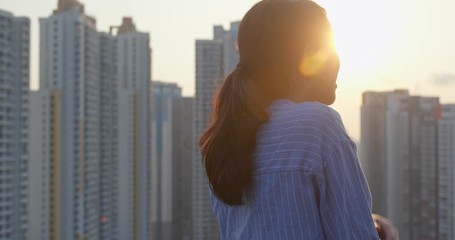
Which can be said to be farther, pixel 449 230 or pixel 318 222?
pixel 449 230

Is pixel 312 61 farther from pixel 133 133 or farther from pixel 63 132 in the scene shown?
pixel 133 133

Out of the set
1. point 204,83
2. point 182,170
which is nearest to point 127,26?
point 204,83

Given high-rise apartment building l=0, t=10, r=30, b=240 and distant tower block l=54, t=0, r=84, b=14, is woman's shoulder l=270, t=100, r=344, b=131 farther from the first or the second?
distant tower block l=54, t=0, r=84, b=14

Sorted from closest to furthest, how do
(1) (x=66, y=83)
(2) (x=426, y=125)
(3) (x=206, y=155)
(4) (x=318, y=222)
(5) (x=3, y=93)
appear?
(4) (x=318, y=222) → (3) (x=206, y=155) → (5) (x=3, y=93) → (1) (x=66, y=83) → (2) (x=426, y=125)

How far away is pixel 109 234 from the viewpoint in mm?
15680

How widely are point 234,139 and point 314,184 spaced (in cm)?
10

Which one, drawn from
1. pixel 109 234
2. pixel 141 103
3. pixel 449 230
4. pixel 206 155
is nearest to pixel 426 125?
pixel 449 230

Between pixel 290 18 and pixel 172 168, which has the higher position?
pixel 290 18

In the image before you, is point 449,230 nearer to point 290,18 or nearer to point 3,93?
point 3,93

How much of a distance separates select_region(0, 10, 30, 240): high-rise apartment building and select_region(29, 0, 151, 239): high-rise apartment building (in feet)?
3.36

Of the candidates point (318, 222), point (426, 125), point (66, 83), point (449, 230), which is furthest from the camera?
point (426, 125)

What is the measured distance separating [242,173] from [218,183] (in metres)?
0.04

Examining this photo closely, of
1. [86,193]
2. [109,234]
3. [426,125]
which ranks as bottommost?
[109,234]

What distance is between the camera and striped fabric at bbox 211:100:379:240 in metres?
0.53
